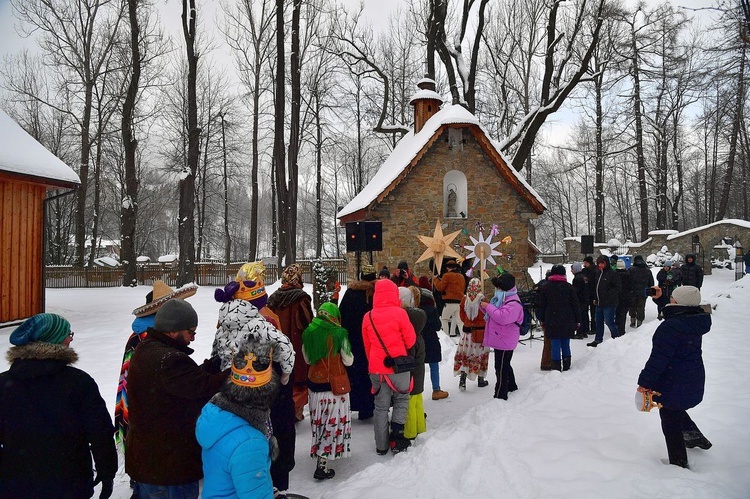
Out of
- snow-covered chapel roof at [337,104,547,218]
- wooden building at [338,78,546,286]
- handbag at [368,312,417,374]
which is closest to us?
handbag at [368,312,417,374]

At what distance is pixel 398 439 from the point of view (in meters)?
4.54

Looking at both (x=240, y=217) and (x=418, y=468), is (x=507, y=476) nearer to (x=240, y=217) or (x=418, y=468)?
(x=418, y=468)

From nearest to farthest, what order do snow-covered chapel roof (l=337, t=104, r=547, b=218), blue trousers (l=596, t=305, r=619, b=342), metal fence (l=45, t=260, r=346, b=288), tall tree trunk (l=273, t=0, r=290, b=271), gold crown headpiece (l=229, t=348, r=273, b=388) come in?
gold crown headpiece (l=229, t=348, r=273, b=388), blue trousers (l=596, t=305, r=619, b=342), tall tree trunk (l=273, t=0, r=290, b=271), snow-covered chapel roof (l=337, t=104, r=547, b=218), metal fence (l=45, t=260, r=346, b=288)

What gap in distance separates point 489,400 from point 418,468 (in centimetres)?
234

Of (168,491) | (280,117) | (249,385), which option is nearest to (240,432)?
(249,385)

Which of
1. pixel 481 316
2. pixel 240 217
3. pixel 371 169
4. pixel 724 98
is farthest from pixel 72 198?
pixel 724 98

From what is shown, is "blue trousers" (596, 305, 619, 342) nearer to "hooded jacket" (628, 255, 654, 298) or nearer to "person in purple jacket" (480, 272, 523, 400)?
"hooded jacket" (628, 255, 654, 298)

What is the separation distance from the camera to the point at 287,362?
2967 millimetres

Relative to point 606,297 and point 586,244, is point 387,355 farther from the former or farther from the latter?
point 586,244

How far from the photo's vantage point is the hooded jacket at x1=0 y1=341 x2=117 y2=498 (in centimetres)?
243

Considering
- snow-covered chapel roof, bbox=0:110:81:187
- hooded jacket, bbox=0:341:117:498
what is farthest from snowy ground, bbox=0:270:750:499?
snow-covered chapel roof, bbox=0:110:81:187

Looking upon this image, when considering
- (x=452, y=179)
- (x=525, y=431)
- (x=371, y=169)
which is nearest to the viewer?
(x=525, y=431)

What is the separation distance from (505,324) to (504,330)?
86 mm

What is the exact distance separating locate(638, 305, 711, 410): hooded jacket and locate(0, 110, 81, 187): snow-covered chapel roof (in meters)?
11.1
